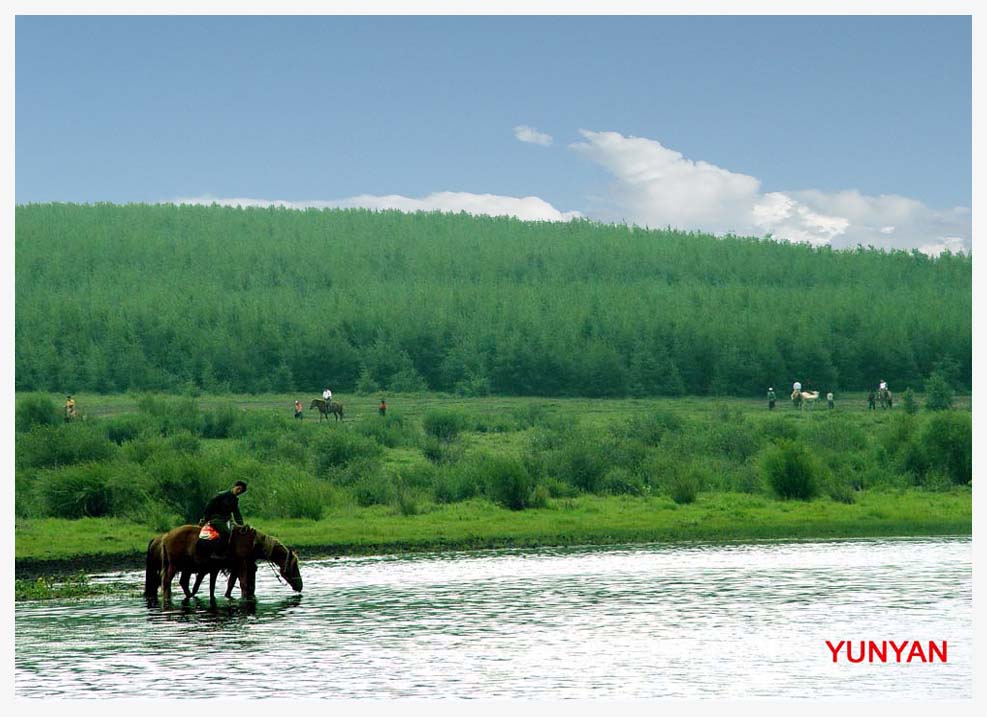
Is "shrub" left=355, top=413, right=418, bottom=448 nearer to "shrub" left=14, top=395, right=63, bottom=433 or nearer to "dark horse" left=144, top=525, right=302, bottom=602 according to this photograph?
"shrub" left=14, top=395, right=63, bottom=433

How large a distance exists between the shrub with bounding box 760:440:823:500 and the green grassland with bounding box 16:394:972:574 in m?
0.07

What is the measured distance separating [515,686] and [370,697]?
184 cm

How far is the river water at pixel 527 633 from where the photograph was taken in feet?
57.4

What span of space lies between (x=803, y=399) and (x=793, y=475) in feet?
153

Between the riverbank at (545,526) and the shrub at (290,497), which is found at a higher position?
the shrub at (290,497)

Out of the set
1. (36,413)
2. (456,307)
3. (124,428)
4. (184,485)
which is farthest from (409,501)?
(456,307)

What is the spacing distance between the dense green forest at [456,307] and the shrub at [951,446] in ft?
188

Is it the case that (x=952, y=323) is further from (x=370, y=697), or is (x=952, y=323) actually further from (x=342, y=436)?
(x=370, y=697)

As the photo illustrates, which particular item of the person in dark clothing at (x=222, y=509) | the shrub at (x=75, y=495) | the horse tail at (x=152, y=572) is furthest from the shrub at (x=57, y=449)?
the person in dark clothing at (x=222, y=509)

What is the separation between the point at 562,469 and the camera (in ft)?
161

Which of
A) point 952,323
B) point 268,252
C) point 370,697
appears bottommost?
point 370,697

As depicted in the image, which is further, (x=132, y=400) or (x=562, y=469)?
(x=132, y=400)

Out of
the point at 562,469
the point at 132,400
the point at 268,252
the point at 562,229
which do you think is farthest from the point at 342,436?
the point at 562,229

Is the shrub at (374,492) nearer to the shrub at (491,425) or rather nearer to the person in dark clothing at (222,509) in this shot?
Result: the person in dark clothing at (222,509)
